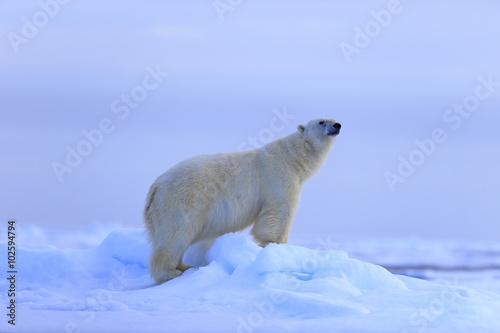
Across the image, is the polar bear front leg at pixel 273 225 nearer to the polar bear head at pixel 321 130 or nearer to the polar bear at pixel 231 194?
the polar bear at pixel 231 194

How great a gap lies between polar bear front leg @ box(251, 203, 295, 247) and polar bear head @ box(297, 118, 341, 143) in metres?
0.89

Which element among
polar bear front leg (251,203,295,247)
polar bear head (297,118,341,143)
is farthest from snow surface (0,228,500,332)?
polar bear head (297,118,341,143)

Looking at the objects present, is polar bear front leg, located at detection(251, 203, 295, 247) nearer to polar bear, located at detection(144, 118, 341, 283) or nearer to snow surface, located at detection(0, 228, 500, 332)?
polar bear, located at detection(144, 118, 341, 283)

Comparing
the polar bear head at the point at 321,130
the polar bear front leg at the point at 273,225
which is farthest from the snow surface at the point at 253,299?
the polar bear head at the point at 321,130

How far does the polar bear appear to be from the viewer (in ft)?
20.9

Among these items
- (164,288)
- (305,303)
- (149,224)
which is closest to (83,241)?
(149,224)

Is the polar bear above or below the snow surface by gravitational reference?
above

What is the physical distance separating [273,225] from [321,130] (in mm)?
1211

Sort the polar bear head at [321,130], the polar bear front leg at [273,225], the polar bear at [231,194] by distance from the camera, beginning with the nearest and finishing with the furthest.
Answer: the polar bear at [231,194]
the polar bear front leg at [273,225]
the polar bear head at [321,130]

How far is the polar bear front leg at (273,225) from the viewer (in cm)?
672

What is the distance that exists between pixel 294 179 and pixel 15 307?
9.92 ft

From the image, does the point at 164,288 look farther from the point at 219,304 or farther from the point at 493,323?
the point at 493,323

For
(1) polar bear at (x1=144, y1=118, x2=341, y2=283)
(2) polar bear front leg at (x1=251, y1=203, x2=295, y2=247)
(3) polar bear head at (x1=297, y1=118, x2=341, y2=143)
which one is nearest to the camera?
(1) polar bear at (x1=144, y1=118, x2=341, y2=283)

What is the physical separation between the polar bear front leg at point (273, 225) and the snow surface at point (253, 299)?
0.68 ft
